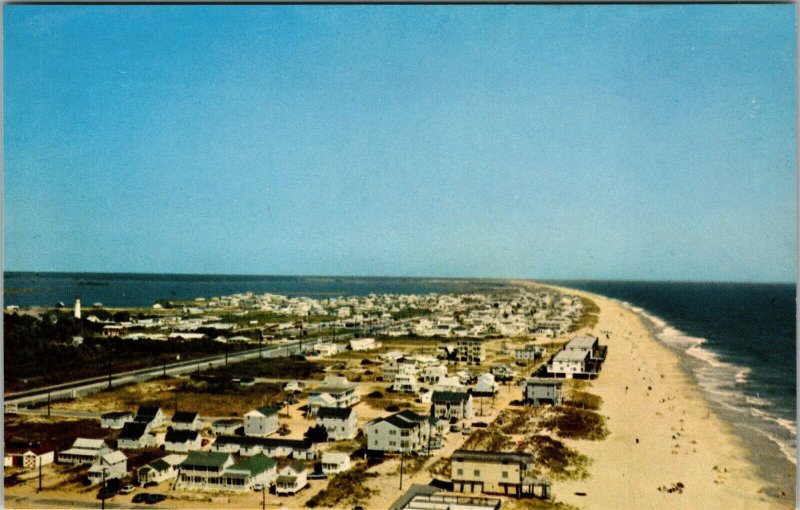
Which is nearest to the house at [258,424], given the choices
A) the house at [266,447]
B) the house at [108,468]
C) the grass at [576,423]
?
the house at [266,447]

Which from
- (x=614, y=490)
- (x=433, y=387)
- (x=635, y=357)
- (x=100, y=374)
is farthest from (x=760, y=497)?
(x=100, y=374)

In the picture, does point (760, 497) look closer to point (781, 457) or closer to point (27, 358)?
point (781, 457)

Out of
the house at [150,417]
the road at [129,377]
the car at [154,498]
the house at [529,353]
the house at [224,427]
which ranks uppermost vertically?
the house at [529,353]

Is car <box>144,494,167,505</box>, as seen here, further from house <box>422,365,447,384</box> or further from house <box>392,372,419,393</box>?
house <box>422,365,447,384</box>

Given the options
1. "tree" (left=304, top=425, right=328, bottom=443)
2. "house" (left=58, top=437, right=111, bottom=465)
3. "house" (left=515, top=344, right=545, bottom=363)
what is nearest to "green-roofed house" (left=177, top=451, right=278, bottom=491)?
"tree" (left=304, top=425, right=328, bottom=443)

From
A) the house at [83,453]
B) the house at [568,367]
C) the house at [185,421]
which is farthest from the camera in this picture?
the house at [568,367]

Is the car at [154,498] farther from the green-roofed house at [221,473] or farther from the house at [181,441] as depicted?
the house at [181,441]

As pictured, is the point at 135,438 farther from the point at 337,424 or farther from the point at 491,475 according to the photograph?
the point at 491,475
